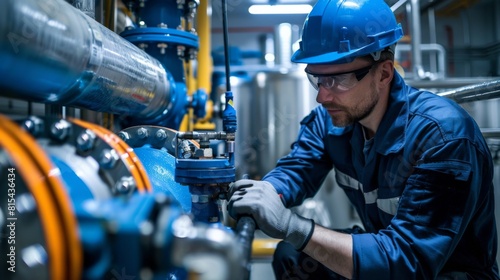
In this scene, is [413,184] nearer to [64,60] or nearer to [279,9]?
[64,60]

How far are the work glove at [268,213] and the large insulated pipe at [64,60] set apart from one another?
0.97 feet

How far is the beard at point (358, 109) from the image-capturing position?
100 centimetres

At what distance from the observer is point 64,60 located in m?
0.50

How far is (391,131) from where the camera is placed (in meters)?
0.96

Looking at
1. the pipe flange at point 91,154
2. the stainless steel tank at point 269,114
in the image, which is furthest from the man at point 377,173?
the stainless steel tank at point 269,114

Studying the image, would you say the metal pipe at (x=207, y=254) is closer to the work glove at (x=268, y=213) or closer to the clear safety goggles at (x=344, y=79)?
the work glove at (x=268, y=213)

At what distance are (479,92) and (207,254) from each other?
0.91 meters

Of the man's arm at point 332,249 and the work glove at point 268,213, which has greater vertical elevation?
the work glove at point 268,213

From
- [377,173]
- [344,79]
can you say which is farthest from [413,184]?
[344,79]

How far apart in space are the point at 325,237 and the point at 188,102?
0.64 m

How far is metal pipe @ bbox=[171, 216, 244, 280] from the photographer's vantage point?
340 mm

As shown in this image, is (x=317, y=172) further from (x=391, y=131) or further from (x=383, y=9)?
(x=383, y=9)

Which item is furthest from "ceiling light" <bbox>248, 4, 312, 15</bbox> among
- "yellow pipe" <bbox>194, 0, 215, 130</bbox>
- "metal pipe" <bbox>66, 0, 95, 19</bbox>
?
"metal pipe" <bbox>66, 0, 95, 19</bbox>

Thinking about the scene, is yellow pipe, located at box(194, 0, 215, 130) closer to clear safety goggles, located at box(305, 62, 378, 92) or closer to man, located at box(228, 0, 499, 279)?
man, located at box(228, 0, 499, 279)
